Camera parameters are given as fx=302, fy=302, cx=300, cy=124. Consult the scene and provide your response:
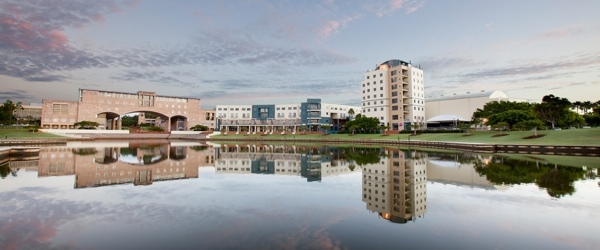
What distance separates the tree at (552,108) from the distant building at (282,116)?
64.1 m

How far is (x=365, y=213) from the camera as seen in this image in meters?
8.35

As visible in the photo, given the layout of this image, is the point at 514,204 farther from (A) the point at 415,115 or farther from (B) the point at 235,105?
(B) the point at 235,105

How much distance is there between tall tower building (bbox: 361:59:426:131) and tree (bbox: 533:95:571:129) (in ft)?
107

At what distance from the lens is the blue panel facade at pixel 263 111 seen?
112 meters

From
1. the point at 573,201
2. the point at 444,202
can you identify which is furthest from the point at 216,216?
the point at 573,201

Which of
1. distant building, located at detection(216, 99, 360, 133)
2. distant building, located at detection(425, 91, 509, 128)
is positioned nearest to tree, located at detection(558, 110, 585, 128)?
distant building, located at detection(425, 91, 509, 128)

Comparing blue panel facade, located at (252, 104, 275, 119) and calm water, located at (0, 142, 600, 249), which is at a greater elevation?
blue panel facade, located at (252, 104, 275, 119)

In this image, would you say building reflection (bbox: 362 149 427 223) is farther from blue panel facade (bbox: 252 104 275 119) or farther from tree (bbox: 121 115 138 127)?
tree (bbox: 121 115 138 127)

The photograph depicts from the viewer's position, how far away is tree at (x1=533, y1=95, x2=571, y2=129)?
1646 inches

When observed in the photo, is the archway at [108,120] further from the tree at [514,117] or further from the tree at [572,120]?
the tree at [572,120]

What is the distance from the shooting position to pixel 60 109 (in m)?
87.8

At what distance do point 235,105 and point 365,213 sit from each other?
110 meters

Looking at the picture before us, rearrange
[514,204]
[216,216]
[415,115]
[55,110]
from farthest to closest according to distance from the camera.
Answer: [55,110] < [415,115] < [514,204] < [216,216]

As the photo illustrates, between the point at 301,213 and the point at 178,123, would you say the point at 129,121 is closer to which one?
the point at 178,123
